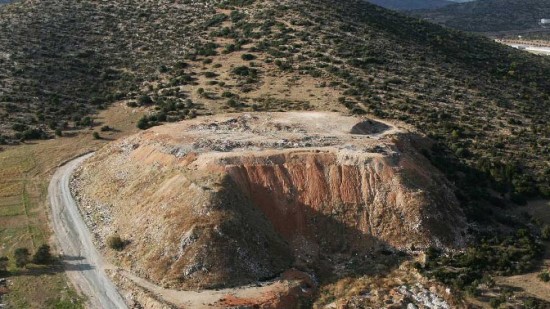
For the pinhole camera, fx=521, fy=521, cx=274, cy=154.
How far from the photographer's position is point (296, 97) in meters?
66.5

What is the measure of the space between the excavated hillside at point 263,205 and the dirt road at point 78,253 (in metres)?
1.27

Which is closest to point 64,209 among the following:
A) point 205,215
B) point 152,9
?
point 205,215

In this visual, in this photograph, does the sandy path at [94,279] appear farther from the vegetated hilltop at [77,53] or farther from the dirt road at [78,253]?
the vegetated hilltop at [77,53]

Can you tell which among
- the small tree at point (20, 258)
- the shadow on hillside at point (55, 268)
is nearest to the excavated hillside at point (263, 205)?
the shadow on hillside at point (55, 268)

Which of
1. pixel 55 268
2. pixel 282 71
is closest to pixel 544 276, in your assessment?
pixel 55 268

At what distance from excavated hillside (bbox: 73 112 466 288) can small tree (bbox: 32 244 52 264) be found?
4.05 metres

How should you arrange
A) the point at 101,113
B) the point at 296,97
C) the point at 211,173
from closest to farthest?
the point at 211,173, the point at 296,97, the point at 101,113

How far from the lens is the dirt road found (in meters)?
35.2

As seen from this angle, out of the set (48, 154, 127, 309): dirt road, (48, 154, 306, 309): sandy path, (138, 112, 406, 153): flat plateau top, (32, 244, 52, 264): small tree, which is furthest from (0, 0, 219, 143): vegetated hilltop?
(32, 244, 52, 264): small tree

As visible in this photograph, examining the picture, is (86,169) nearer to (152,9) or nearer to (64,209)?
(64,209)

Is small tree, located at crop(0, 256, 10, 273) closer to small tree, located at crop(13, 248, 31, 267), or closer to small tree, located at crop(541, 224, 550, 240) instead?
small tree, located at crop(13, 248, 31, 267)

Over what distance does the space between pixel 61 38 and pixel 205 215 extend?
206 ft

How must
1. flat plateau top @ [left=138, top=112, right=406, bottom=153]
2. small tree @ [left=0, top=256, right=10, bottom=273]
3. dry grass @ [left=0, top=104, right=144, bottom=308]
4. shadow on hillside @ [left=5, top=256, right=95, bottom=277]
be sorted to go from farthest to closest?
1. flat plateau top @ [left=138, top=112, right=406, bottom=153]
2. small tree @ [left=0, top=256, right=10, bottom=273]
3. shadow on hillside @ [left=5, top=256, right=95, bottom=277]
4. dry grass @ [left=0, top=104, right=144, bottom=308]

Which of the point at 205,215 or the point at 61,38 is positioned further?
the point at 61,38
